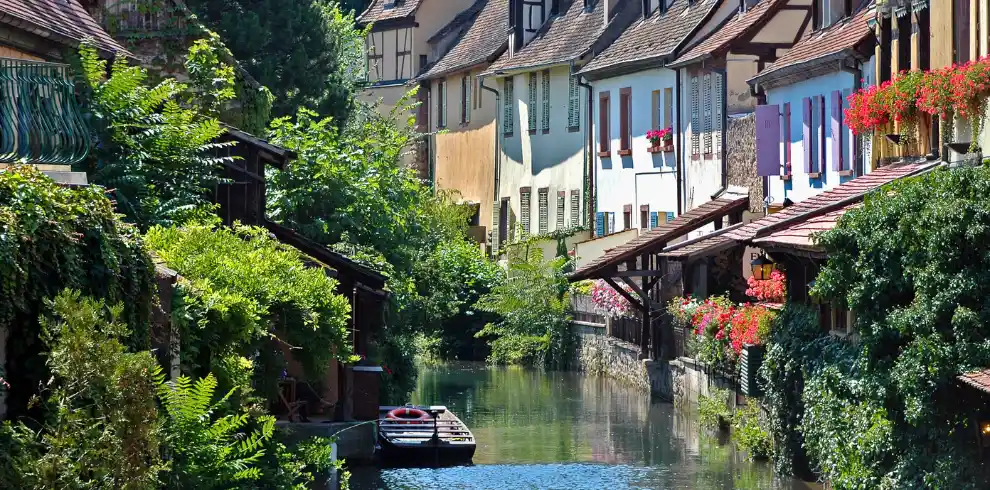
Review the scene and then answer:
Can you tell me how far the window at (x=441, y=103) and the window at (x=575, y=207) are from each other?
9289mm

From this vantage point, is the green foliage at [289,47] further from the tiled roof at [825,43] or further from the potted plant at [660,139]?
the tiled roof at [825,43]

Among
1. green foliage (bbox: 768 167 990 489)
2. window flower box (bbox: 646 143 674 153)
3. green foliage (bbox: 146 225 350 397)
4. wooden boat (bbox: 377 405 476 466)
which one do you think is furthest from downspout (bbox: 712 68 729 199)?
green foliage (bbox: 146 225 350 397)

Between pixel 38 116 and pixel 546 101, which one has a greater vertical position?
pixel 546 101

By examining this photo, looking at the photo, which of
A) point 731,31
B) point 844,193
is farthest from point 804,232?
point 731,31

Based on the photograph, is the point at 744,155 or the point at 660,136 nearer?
the point at 744,155

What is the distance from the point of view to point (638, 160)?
131ft

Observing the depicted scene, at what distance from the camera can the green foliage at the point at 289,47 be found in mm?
35188

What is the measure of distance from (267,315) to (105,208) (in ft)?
16.6

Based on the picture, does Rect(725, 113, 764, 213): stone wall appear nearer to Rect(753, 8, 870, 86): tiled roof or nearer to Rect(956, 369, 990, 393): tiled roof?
Rect(753, 8, 870, 86): tiled roof

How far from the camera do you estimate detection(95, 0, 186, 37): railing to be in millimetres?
25188

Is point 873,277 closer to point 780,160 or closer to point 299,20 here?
point 780,160

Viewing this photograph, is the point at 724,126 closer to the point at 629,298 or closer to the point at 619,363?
the point at 629,298

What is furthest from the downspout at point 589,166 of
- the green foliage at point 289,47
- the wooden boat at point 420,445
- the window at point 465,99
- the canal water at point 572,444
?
the wooden boat at point 420,445

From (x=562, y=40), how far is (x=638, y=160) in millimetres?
6781
